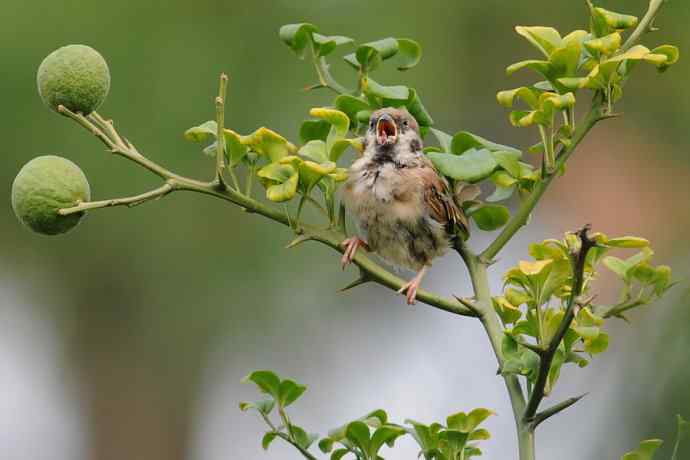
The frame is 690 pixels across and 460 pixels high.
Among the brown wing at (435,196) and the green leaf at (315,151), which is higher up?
the green leaf at (315,151)

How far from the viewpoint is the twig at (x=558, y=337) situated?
1.27m

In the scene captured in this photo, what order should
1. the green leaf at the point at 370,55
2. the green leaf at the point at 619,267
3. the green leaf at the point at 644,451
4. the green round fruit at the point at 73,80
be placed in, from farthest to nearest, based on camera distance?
the green leaf at the point at 370,55 < the green leaf at the point at 619,267 < the green round fruit at the point at 73,80 < the green leaf at the point at 644,451

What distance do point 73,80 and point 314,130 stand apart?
1.15 feet

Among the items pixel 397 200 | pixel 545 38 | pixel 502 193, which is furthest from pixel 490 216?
pixel 397 200

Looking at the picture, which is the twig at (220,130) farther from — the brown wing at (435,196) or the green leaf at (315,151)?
the brown wing at (435,196)

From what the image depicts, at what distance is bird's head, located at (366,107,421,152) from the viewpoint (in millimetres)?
2318

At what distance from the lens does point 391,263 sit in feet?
8.73

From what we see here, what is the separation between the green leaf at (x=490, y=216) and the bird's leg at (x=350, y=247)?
0.19m

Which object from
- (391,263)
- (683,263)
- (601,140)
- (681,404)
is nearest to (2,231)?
(601,140)

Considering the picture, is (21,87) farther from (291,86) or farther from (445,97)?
(445,97)

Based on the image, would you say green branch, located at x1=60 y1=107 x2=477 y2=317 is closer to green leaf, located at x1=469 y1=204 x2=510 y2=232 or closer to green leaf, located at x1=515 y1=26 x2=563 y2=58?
green leaf, located at x1=469 y1=204 x2=510 y2=232

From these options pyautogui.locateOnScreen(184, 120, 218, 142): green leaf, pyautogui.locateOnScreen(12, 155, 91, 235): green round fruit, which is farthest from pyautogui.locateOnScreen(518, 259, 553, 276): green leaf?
pyautogui.locateOnScreen(12, 155, 91, 235): green round fruit

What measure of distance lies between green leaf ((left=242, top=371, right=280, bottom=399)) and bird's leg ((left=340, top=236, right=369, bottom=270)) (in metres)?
0.20

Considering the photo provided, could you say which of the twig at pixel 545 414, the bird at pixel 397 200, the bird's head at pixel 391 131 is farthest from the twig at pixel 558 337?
the bird at pixel 397 200
